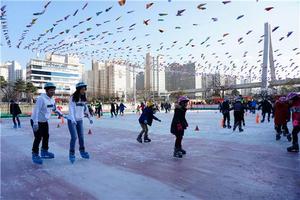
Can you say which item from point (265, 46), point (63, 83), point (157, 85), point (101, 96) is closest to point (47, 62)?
point (63, 83)

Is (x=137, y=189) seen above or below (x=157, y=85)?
below

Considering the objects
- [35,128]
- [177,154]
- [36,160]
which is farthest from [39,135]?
[177,154]

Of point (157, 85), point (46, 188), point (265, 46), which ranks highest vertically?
point (265, 46)

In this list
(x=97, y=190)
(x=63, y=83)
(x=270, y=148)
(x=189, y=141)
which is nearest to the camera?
(x=97, y=190)

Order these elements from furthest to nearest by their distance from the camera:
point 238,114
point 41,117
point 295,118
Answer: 1. point 238,114
2. point 295,118
3. point 41,117

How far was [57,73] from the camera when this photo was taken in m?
96.5

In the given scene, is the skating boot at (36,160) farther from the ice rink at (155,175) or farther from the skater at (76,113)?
the skater at (76,113)

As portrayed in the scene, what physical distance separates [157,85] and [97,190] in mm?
68299

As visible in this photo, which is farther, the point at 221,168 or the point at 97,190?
the point at 221,168

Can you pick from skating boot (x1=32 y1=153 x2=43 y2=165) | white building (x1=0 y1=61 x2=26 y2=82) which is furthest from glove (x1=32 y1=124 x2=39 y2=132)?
white building (x1=0 y1=61 x2=26 y2=82)

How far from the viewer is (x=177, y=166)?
17.4ft

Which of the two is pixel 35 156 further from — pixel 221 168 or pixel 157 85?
pixel 157 85

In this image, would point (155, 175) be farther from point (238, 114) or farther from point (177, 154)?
point (238, 114)

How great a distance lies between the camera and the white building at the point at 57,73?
90.9 m
